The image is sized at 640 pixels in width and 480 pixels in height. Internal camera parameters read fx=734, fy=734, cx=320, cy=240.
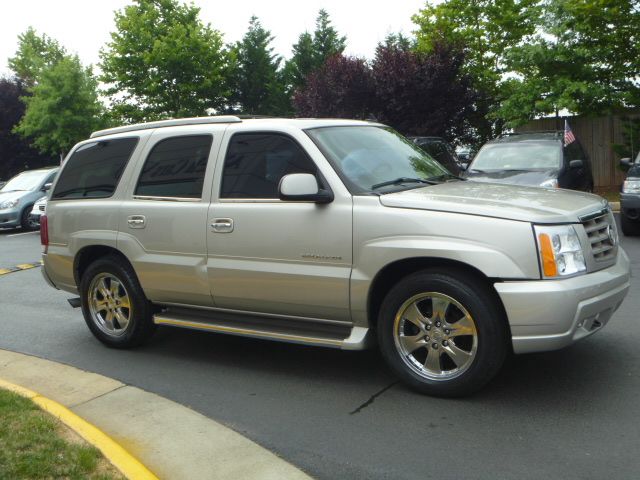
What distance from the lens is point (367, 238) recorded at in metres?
4.83

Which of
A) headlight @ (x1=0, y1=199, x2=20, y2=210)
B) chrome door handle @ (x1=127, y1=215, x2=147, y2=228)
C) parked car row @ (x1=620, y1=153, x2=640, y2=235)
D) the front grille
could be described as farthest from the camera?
headlight @ (x1=0, y1=199, x2=20, y2=210)

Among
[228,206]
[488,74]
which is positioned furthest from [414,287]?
[488,74]

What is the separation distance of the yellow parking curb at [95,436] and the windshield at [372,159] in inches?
87.6

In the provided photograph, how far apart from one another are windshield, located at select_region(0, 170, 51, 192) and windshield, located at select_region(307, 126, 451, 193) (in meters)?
16.0

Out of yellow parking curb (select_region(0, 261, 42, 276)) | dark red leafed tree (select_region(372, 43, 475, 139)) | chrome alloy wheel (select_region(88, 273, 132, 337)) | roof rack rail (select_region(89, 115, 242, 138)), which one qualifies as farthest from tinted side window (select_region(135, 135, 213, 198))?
dark red leafed tree (select_region(372, 43, 475, 139))

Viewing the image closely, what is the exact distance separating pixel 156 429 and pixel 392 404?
1488mm

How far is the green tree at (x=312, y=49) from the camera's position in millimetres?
52781

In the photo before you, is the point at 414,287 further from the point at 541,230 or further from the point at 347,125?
the point at 347,125

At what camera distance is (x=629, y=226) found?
38.3 ft

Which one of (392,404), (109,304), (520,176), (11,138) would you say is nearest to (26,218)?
(520,176)

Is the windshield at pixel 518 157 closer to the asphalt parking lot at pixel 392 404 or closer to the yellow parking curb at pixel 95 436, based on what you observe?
the asphalt parking lot at pixel 392 404

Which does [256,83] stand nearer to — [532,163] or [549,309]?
[532,163]

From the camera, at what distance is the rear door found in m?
5.70

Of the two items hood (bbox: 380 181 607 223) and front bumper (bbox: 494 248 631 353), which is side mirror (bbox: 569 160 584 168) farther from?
front bumper (bbox: 494 248 631 353)
